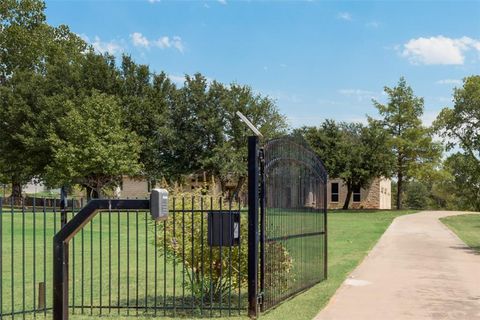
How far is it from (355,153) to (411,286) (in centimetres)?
3872

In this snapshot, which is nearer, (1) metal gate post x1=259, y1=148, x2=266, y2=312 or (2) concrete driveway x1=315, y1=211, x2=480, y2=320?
(1) metal gate post x1=259, y1=148, x2=266, y2=312

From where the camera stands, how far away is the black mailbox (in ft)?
24.6

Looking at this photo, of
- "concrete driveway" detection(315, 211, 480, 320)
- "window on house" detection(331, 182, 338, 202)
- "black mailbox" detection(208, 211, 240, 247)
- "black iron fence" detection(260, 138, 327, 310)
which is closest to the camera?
"black mailbox" detection(208, 211, 240, 247)

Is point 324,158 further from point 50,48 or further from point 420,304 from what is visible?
point 420,304

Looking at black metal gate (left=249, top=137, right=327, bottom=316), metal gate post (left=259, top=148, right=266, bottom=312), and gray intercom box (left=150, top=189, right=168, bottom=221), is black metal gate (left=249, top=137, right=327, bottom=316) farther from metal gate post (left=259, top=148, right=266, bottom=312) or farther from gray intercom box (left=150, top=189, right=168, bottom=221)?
gray intercom box (left=150, top=189, right=168, bottom=221)

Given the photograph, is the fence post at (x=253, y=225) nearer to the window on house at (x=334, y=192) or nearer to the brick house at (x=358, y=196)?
the brick house at (x=358, y=196)

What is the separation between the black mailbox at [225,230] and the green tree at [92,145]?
32.3 meters

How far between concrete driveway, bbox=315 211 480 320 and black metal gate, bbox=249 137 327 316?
0.72m

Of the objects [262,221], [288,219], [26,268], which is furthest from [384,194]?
[262,221]

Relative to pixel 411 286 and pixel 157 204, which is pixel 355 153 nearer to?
pixel 411 286

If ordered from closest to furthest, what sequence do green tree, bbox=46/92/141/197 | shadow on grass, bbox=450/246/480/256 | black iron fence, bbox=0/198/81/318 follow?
1. black iron fence, bbox=0/198/81/318
2. shadow on grass, bbox=450/246/480/256
3. green tree, bbox=46/92/141/197

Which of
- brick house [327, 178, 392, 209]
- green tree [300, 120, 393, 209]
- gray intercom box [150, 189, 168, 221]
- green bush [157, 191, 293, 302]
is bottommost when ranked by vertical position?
brick house [327, 178, 392, 209]

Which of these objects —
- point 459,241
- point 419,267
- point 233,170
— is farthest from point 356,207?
point 419,267

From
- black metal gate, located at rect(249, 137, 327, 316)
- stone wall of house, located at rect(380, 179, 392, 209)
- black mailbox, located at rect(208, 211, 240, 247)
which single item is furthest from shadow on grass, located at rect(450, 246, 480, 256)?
stone wall of house, located at rect(380, 179, 392, 209)
